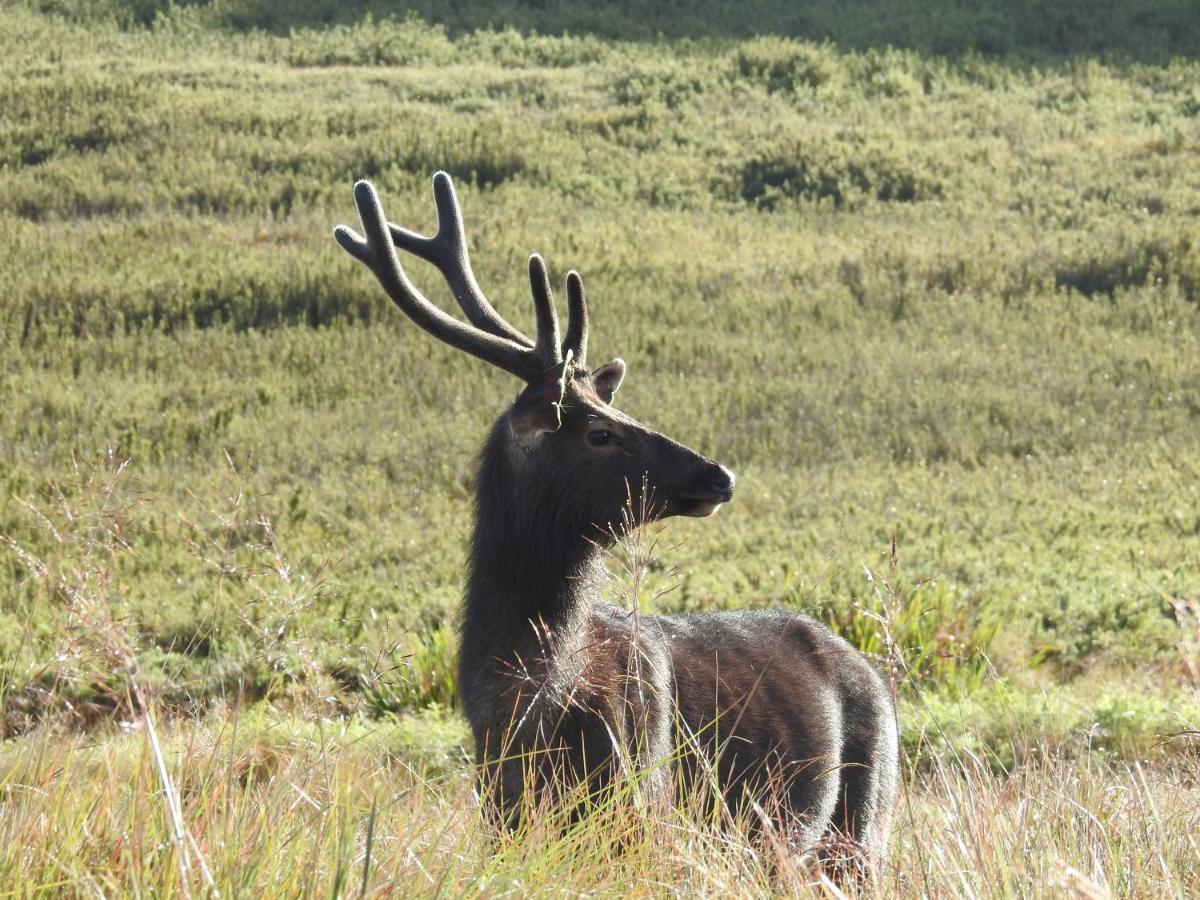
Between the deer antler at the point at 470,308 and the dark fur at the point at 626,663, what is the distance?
165 millimetres

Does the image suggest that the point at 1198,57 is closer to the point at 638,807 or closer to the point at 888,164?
the point at 888,164

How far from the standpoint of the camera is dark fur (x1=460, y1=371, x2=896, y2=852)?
416 centimetres

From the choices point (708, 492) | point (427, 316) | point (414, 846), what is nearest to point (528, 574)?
point (708, 492)

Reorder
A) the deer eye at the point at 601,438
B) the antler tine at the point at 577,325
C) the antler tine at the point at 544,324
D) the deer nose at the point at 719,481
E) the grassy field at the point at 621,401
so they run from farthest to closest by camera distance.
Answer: the antler tine at the point at 577,325 < the antler tine at the point at 544,324 < the deer eye at the point at 601,438 < the deer nose at the point at 719,481 < the grassy field at the point at 621,401

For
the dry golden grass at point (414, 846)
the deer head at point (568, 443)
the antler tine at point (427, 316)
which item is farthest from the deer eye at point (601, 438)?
the dry golden grass at point (414, 846)

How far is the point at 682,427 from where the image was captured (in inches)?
561

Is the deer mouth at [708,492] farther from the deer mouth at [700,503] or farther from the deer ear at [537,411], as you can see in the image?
the deer ear at [537,411]

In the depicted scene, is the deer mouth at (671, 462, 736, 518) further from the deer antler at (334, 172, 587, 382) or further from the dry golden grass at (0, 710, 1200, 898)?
the dry golden grass at (0, 710, 1200, 898)

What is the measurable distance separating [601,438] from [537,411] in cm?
21

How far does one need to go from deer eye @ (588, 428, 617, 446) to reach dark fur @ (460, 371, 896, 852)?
24 mm

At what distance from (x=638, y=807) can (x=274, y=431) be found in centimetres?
1091

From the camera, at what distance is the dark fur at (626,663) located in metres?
4.16

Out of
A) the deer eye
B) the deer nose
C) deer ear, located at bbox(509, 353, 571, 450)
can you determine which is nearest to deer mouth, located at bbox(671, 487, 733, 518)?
the deer nose

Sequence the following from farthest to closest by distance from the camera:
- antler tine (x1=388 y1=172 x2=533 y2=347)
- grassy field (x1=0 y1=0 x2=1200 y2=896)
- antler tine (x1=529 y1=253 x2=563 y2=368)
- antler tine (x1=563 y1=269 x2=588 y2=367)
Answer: antler tine (x1=388 y1=172 x2=533 y2=347) → antler tine (x1=563 y1=269 x2=588 y2=367) → antler tine (x1=529 y1=253 x2=563 y2=368) → grassy field (x1=0 y1=0 x2=1200 y2=896)
